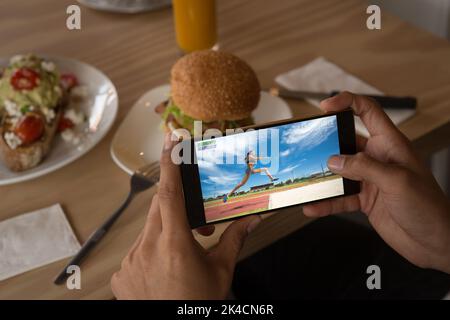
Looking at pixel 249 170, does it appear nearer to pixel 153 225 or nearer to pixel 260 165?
pixel 260 165

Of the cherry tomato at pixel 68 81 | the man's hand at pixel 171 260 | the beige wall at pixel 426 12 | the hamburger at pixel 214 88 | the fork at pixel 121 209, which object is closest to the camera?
the man's hand at pixel 171 260

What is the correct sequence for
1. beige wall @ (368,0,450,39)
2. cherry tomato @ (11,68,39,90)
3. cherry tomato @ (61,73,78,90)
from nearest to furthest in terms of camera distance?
cherry tomato @ (11,68,39,90) < cherry tomato @ (61,73,78,90) < beige wall @ (368,0,450,39)

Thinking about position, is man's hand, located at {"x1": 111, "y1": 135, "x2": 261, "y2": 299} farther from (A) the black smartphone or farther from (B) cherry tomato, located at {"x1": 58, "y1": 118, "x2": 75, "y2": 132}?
(B) cherry tomato, located at {"x1": 58, "y1": 118, "x2": 75, "y2": 132}

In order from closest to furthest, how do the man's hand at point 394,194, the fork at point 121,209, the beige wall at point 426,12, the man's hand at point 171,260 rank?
1. the man's hand at point 171,260
2. the man's hand at point 394,194
3. the fork at point 121,209
4. the beige wall at point 426,12

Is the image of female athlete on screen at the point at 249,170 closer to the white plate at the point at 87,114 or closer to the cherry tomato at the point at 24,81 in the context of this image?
the white plate at the point at 87,114

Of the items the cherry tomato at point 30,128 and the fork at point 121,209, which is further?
the cherry tomato at point 30,128

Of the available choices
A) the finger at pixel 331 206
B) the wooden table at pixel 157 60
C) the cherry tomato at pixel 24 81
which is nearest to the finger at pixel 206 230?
the wooden table at pixel 157 60

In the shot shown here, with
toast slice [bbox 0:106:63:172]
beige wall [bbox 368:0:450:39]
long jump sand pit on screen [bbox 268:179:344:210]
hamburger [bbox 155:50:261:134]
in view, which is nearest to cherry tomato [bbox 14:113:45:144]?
toast slice [bbox 0:106:63:172]
